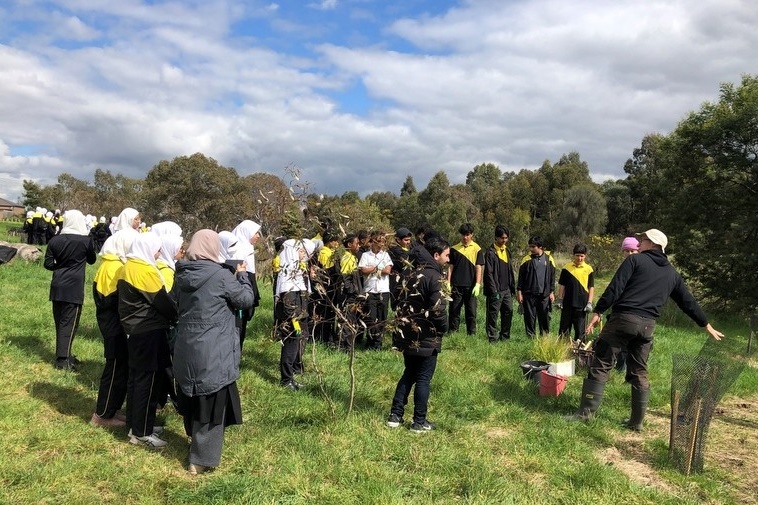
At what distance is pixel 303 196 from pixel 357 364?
3136 mm

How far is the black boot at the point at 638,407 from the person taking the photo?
5.21 meters

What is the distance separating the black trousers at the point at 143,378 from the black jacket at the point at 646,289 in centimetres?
412

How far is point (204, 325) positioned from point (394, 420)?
209 cm

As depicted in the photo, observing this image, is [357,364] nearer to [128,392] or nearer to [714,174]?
[128,392]

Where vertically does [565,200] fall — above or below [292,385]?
above

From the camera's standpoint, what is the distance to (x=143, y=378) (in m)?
4.43

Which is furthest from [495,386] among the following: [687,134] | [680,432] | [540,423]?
[687,134]

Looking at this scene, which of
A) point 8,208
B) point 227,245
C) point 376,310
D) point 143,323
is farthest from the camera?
point 8,208

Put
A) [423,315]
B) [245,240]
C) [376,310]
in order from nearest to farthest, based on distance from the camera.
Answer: [423,315] < [245,240] < [376,310]

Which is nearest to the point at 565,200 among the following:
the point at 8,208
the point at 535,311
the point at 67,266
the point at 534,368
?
the point at 535,311

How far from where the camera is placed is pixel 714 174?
18.2 m

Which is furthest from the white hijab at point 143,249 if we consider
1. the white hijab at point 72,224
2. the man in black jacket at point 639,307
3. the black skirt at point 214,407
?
the man in black jacket at point 639,307

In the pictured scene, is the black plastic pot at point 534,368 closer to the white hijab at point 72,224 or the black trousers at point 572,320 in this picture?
the black trousers at point 572,320

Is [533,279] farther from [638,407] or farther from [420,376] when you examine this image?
Answer: [420,376]
